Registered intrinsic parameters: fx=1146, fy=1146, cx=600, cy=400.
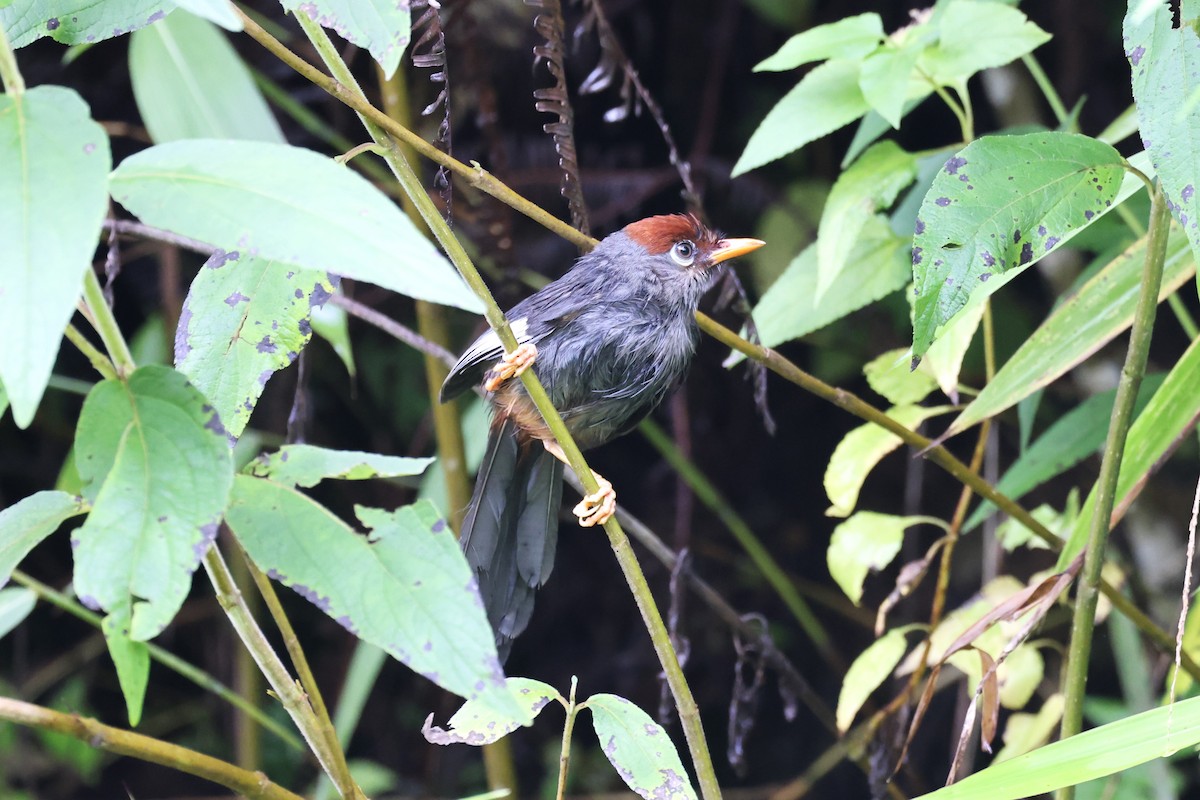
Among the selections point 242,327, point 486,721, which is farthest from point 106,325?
point 486,721

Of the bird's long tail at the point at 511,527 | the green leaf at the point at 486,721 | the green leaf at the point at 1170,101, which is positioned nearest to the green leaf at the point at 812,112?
the green leaf at the point at 1170,101

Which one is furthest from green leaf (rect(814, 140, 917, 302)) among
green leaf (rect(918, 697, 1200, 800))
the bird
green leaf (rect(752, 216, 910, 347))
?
green leaf (rect(918, 697, 1200, 800))

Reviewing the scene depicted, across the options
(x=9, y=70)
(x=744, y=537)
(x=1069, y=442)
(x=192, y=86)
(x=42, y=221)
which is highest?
(x=192, y=86)

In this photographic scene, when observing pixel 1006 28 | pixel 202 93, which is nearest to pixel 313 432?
pixel 202 93

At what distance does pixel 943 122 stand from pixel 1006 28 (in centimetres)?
187

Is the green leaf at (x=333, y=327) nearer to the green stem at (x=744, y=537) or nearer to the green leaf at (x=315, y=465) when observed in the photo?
the green stem at (x=744, y=537)

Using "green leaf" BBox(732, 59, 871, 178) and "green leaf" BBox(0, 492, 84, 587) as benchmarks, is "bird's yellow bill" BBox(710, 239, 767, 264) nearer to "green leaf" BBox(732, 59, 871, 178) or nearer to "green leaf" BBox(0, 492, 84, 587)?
"green leaf" BBox(732, 59, 871, 178)

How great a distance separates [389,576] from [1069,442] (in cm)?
155

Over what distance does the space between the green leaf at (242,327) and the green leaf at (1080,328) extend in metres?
0.96

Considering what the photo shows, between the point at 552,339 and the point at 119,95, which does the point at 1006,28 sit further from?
the point at 119,95

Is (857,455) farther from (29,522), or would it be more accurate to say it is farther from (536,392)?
(29,522)

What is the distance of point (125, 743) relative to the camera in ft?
2.96

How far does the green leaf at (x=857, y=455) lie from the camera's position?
1.76 meters

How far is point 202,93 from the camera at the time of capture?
2398 millimetres
